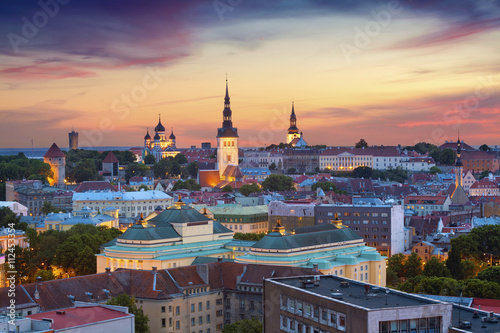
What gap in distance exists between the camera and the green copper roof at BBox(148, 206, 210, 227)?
67.2 metres

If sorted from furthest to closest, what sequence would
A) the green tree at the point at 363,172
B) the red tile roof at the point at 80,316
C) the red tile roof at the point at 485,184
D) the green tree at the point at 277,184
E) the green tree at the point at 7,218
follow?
the green tree at the point at 363,172 → the red tile roof at the point at 485,184 → the green tree at the point at 277,184 → the green tree at the point at 7,218 → the red tile roof at the point at 80,316

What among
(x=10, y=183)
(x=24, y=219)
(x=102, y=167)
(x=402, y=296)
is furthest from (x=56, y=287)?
(x=102, y=167)

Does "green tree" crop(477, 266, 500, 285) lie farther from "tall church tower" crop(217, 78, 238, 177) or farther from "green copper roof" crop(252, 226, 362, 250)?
"tall church tower" crop(217, 78, 238, 177)

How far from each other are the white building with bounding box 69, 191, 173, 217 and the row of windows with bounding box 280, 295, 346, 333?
8378cm

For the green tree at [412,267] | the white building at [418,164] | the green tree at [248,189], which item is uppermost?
the white building at [418,164]

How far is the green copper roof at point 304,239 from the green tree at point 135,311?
16.9 m

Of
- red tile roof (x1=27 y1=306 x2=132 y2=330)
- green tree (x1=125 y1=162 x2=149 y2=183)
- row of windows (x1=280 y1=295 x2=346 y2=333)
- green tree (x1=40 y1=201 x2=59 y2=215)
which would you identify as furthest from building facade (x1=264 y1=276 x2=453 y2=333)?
green tree (x1=125 y1=162 x2=149 y2=183)

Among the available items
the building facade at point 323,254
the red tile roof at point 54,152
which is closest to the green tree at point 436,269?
the building facade at point 323,254

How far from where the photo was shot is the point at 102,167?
191 meters

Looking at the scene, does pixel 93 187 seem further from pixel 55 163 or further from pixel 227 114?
pixel 227 114

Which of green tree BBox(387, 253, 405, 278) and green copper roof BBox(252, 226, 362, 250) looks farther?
green tree BBox(387, 253, 405, 278)

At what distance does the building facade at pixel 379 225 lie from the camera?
292ft

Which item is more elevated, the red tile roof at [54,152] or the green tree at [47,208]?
the red tile roof at [54,152]

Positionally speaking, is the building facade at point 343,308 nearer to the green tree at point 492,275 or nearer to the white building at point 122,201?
the green tree at point 492,275
